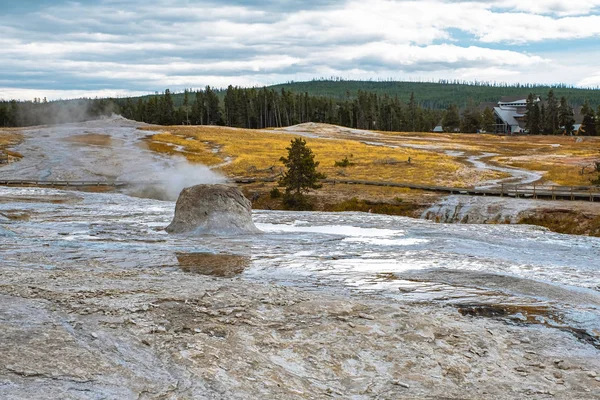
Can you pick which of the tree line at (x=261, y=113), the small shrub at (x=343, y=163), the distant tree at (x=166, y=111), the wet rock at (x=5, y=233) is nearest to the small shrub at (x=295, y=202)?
the small shrub at (x=343, y=163)

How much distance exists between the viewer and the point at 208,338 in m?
13.3

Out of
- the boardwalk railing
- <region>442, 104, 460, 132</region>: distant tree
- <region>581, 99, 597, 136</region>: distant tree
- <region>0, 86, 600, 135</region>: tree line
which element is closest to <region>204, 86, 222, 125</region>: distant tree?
<region>0, 86, 600, 135</region>: tree line

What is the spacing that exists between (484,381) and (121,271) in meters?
12.4

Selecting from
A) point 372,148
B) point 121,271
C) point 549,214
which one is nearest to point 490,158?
point 372,148

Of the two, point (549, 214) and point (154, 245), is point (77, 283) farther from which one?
point (549, 214)

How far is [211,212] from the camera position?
31188 mm

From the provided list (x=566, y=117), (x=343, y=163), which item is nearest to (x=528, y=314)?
(x=343, y=163)

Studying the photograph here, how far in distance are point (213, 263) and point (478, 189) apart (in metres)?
37.1

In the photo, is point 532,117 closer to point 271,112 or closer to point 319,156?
point 271,112

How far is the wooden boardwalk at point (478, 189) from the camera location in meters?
49.2

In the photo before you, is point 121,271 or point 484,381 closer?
point 484,381

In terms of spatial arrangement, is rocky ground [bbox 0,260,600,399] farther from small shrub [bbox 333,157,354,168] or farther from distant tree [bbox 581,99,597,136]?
distant tree [bbox 581,99,597,136]

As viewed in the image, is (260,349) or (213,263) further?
(213,263)

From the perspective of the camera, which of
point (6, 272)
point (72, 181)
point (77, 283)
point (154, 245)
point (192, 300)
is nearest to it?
point (192, 300)
